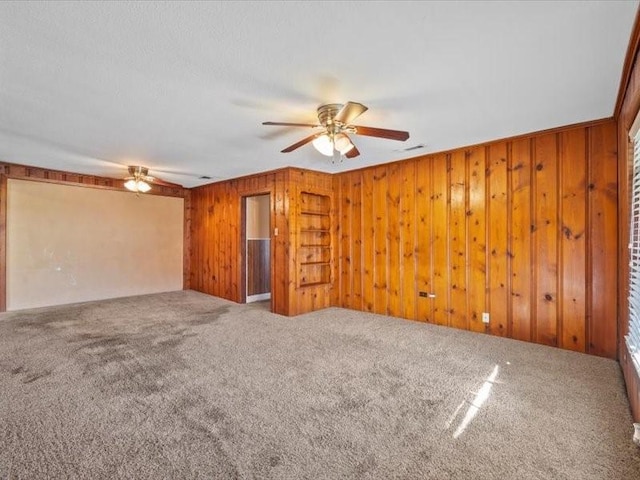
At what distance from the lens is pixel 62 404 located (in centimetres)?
219

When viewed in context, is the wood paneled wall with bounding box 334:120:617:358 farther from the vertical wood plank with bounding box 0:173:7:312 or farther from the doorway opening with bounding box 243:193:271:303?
the vertical wood plank with bounding box 0:173:7:312

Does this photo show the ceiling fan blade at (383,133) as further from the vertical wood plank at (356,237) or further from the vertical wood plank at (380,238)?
the vertical wood plank at (356,237)

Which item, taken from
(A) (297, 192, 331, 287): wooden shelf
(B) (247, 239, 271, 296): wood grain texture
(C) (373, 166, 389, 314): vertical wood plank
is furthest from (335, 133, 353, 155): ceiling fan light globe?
(B) (247, 239, 271, 296): wood grain texture

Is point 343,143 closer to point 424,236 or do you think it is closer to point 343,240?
point 424,236

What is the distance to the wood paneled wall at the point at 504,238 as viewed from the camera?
10.1 ft

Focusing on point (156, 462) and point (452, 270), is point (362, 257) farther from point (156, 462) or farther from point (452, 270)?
point (156, 462)

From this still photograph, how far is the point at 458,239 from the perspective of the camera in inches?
157

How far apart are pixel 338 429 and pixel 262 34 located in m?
2.29

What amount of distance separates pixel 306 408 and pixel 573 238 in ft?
10.0

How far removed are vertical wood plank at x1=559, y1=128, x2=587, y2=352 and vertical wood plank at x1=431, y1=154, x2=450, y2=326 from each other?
1187mm

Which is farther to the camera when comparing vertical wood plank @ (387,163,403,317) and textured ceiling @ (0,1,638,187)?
vertical wood plank @ (387,163,403,317)

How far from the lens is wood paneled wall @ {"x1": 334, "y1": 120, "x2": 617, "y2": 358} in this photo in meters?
3.09

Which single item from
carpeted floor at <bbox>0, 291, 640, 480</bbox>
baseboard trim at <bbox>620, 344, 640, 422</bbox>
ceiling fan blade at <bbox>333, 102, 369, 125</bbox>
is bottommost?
carpeted floor at <bbox>0, 291, 640, 480</bbox>

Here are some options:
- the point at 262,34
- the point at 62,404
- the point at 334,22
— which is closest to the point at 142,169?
the point at 62,404
